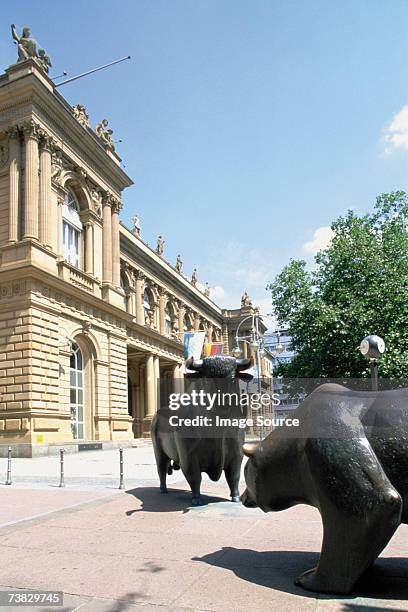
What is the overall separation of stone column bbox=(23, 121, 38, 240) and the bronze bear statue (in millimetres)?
24480

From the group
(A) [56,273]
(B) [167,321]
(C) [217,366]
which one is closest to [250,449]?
(C) [217,366]

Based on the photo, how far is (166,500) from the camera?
30.1 feet

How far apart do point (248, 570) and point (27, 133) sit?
26770mm

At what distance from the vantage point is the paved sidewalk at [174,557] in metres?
4.28

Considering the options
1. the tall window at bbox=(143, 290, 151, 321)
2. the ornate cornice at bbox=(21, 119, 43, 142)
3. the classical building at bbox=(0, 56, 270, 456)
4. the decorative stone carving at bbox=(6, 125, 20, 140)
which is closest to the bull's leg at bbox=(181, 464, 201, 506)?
the classical building at bbox=(0, 56, 270, 456)

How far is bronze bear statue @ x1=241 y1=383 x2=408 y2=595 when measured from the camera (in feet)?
12.8

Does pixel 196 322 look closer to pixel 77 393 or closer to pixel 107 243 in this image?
pixel 107 243

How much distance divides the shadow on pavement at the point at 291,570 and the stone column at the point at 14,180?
2407 centimetres

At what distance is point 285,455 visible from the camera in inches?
185

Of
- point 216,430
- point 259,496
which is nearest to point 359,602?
point 259,496

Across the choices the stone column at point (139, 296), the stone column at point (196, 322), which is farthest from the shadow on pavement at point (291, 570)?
the stone column at point (196, 322)

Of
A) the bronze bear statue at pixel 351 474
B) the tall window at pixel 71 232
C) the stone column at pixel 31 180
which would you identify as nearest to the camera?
the bronze bear statue at pixel 351 474

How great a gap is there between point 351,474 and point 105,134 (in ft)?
115

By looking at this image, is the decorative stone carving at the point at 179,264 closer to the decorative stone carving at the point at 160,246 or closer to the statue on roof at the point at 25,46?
the decorative stone carving at the point at 160,246
